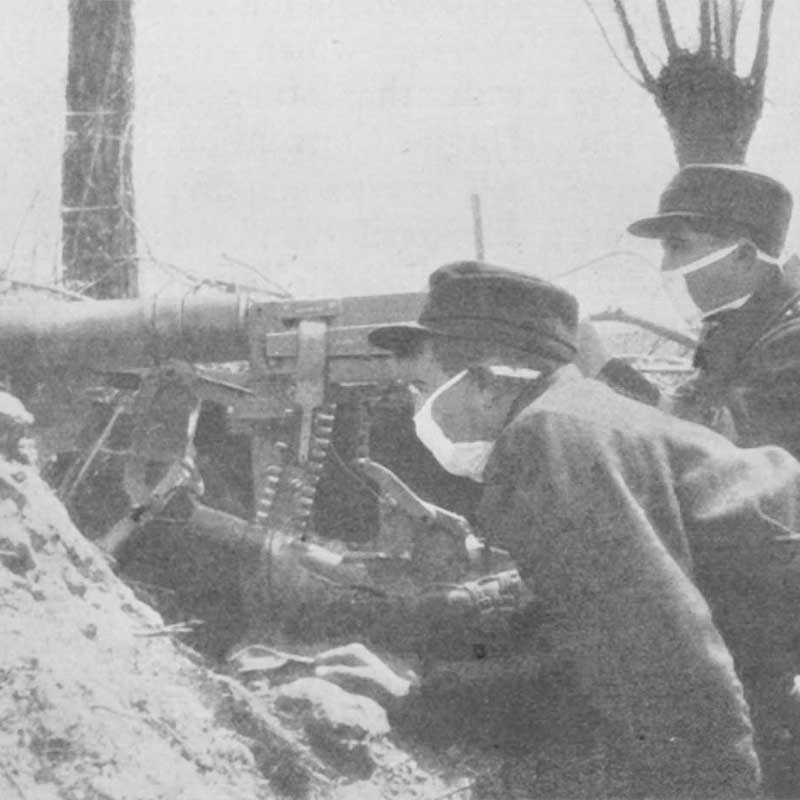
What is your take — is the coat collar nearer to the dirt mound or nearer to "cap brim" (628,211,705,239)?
"cap brim" (628,211,705,239)

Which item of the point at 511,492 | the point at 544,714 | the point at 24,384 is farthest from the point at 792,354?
the point at 24,384

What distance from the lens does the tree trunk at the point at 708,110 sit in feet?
37.4

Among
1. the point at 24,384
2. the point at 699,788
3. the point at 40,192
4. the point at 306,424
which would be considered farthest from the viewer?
the point at 40,192

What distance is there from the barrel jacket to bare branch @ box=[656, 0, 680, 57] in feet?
30.7

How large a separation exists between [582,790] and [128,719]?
1.50 m

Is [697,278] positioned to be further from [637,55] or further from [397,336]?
[637,55]

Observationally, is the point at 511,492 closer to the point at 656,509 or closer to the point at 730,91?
the point at 656,509

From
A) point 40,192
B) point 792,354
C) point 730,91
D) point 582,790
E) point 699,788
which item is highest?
point 730,91

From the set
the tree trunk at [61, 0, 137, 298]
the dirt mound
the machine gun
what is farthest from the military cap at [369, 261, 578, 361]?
the tree trunk at [61, 0, 137, 298]

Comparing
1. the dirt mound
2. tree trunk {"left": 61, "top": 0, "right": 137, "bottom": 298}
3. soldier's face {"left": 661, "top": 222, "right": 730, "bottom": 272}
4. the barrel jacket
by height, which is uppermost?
tree trunk {"left": 61, "top": 0, "right": 137, "bottom": 298}

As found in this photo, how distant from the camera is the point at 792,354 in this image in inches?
167

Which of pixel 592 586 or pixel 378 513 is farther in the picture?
pixel 378 513

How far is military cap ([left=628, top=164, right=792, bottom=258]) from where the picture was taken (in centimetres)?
460

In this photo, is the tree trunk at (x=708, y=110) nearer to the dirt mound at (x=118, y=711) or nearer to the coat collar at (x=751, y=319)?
the coat collar at (x=751, y=319)
